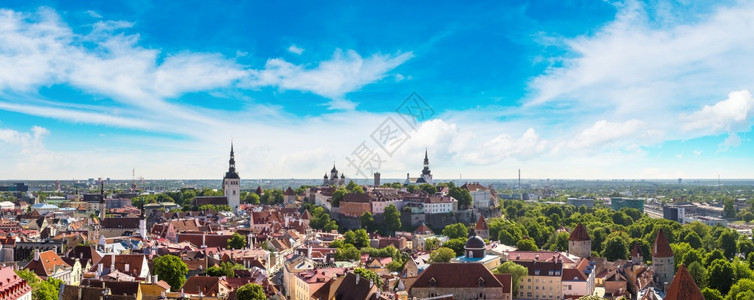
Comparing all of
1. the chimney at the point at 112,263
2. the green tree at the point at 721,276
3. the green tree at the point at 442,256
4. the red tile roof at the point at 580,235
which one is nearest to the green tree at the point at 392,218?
the red tile roof at the point at 580,235

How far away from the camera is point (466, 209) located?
4941 inches

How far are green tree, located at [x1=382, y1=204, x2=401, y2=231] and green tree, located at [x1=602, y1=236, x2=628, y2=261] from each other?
3410 cm

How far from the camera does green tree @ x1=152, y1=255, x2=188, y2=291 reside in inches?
2106

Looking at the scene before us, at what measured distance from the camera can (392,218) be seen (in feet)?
363

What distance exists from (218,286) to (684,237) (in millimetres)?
75090

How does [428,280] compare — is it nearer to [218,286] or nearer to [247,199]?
[218,286]

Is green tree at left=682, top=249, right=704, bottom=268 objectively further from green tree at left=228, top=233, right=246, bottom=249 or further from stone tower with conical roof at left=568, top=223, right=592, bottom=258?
green tree at left=228, top=233, right=246, bottom=249

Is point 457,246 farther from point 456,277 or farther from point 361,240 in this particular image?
point 456,277

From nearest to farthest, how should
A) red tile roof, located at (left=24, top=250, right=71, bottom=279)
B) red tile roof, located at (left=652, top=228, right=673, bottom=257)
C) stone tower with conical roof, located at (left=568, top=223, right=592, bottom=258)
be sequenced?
1. red tile roof, located at (left=24, top=250, right=71, bottom=279)
2. red tile roof, located at (left=652, top=228, right=673, bottom=257)
3. stone tower with conical roof, located at (left=568, top=223, right=592, bottom=258)

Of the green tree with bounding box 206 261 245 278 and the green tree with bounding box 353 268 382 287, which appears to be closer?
the green tree with bounding box 353 268 382 287

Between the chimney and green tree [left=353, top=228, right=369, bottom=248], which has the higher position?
the chimney

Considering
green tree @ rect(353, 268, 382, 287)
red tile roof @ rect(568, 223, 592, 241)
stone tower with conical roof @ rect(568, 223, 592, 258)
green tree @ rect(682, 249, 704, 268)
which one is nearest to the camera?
green tree @ rect(353, 268, 382, 287)

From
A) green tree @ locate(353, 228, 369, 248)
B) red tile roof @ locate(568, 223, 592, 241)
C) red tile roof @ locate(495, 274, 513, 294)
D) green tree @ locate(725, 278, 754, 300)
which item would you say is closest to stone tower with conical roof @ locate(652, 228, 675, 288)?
red tile roof @ locate(568, 223, 592, 241)

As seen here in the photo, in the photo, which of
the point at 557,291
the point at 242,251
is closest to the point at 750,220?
the point at 557,291
